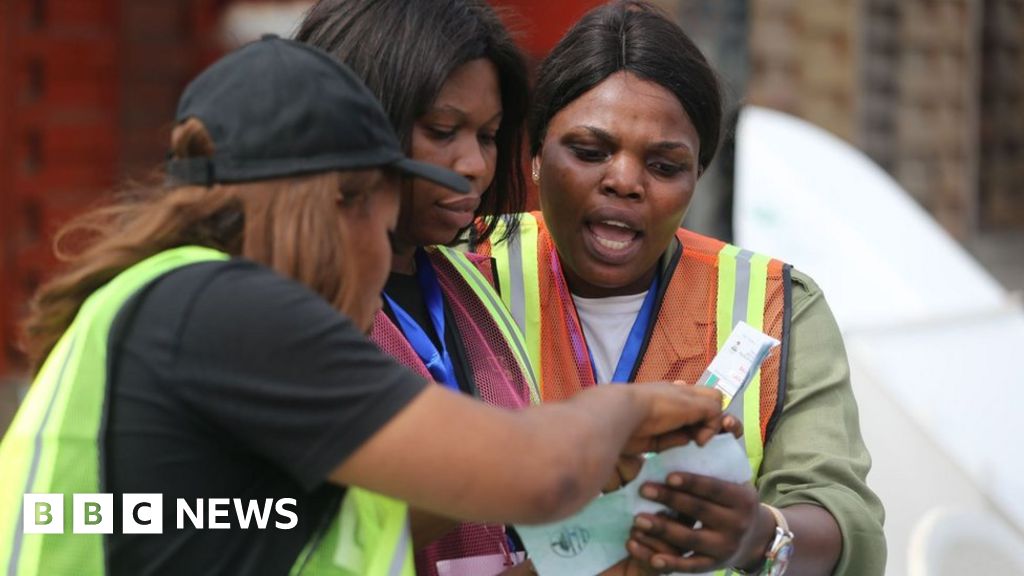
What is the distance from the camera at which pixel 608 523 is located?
211 cm

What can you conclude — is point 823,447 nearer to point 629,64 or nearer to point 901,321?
point 629,64

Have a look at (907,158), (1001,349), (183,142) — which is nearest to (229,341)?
(183,142)

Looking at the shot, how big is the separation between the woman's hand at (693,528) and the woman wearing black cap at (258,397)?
0.31 meters

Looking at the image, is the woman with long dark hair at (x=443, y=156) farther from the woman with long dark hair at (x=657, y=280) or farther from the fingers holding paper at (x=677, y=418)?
the fingers holding paper at (x=677, y=418)

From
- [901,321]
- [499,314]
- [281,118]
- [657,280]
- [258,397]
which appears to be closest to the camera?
[258,397]

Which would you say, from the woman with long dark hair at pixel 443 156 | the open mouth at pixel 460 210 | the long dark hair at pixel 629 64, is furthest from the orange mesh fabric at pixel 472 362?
the long dark hair at pixel 629 64

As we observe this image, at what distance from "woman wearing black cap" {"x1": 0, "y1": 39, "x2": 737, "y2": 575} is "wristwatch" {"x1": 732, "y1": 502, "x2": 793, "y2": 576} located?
567mm

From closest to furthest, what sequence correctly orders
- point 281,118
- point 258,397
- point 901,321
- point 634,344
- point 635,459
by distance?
point 258,397 → point 281,118 → point 635,459 → point 634,344 → point 901,321

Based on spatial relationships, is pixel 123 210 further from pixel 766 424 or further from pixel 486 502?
pixel 766 424

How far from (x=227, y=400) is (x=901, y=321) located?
121 inches

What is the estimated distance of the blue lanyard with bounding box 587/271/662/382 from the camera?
8.71 feet

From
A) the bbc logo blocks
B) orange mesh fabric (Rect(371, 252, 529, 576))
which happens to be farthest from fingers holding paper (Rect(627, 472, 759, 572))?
the bbc logo blocks

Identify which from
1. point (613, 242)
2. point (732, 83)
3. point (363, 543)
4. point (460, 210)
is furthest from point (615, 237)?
point (732, 83)

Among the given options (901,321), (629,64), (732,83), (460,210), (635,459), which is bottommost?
(901,321)
